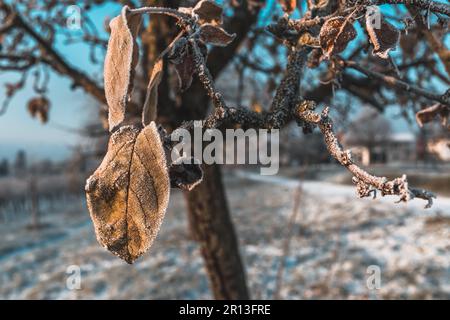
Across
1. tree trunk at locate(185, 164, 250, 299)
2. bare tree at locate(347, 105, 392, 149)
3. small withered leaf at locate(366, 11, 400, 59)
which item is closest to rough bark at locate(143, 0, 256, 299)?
tree trunk at locate(185, 164, 250, 299)

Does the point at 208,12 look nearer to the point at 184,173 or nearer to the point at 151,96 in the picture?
the point at 151,96

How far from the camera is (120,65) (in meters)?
0.57

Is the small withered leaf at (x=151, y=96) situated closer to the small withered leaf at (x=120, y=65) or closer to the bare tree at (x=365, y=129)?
the small withered leaf at (x=120, y=65)

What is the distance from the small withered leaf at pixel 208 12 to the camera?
67cm

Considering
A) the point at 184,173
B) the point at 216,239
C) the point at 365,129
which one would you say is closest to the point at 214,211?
the point at 216,239

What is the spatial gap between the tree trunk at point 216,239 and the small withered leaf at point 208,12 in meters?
2.08

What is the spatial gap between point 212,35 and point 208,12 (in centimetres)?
5

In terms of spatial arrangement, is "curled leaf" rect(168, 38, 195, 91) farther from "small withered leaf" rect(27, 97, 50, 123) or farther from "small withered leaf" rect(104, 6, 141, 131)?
Result: "small withered leaf" rect(27, 97, 50, 123)

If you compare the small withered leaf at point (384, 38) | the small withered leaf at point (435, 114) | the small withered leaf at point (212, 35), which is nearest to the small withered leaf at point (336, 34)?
the small withered leaf at point (384, 38)

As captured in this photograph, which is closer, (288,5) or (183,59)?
(183,59)

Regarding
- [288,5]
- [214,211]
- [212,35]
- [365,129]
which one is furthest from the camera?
[365,129]

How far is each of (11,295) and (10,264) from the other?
299 cm
